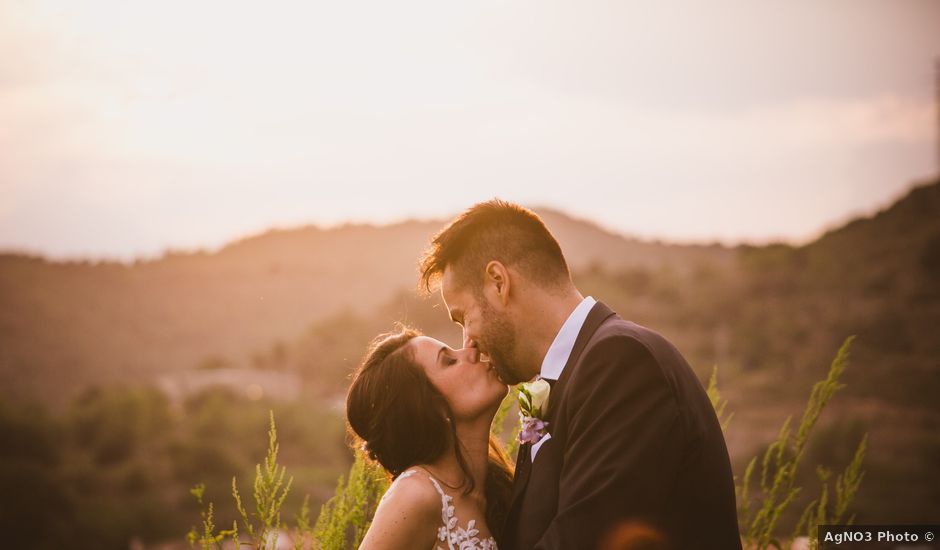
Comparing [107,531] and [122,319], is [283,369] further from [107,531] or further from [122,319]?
[107,531]

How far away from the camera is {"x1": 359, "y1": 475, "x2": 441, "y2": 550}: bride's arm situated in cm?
321

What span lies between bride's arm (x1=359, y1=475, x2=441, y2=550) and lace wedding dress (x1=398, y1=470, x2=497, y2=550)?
26 millimetres

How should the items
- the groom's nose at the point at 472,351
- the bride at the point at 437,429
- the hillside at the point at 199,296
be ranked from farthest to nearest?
the hillside at the point at 199,296 → the groom's nose at the point at 472,351 → the bride at the point at 437,429

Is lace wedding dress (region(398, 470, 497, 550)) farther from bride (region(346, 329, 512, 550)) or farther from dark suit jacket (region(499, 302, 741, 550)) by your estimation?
dark suit jacket (region(499, 302, 741, 550))

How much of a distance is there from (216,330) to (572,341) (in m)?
57.8

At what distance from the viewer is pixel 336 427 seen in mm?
33312

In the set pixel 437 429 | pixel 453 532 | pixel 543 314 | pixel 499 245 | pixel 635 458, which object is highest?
pixel 499 245

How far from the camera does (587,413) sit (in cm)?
272

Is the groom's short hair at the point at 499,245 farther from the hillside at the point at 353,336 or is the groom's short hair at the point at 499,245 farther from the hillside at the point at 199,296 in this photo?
the hillside at the point at 199,296

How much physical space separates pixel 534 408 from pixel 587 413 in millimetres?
425

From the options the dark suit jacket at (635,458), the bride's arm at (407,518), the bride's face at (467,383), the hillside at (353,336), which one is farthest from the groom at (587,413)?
the hillside at (353,336)

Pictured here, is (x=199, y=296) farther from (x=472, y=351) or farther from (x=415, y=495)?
(x=415, y=495)

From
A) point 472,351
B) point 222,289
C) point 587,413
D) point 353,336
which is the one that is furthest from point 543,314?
point 222,289

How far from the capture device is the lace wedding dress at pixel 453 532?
3348mm
